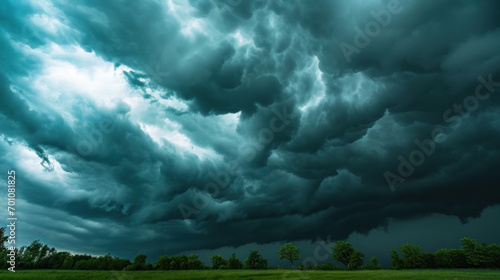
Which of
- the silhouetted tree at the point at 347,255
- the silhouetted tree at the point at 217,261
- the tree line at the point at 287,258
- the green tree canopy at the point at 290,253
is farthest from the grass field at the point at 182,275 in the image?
the silhouetted tree at the point at 217,261

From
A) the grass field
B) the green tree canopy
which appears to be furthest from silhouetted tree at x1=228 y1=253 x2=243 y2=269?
the grass field

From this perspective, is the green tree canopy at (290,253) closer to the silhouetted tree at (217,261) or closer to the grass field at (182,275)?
the silhouetted tree at (217,261)

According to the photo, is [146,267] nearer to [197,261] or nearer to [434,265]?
[197,261]

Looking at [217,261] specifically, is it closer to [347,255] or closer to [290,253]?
[290,253]

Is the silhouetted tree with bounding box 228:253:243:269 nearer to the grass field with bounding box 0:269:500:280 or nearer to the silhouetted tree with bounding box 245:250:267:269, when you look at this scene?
the silhouetted tree with bounding box 245:250:267:269

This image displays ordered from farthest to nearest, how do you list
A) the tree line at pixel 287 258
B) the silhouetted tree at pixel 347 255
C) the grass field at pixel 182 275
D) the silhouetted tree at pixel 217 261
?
the silhouetted tree at pixel 217 261 → the silhouetted tree at pixel 347 255 → the tree line at pixel 287 258 → the grass field at pixel 182 275

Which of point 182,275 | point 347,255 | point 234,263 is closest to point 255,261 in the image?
point 234,263

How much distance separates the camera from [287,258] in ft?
533

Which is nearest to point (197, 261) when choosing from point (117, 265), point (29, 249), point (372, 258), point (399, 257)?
point (117, 265)

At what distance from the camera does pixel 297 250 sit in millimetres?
163625

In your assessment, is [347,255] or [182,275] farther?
[347,255]

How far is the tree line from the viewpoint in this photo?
97.9 metres

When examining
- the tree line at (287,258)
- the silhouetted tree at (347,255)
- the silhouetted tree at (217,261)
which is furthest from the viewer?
the silhouetted tree at (217,261)

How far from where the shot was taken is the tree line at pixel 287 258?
97875 mm
